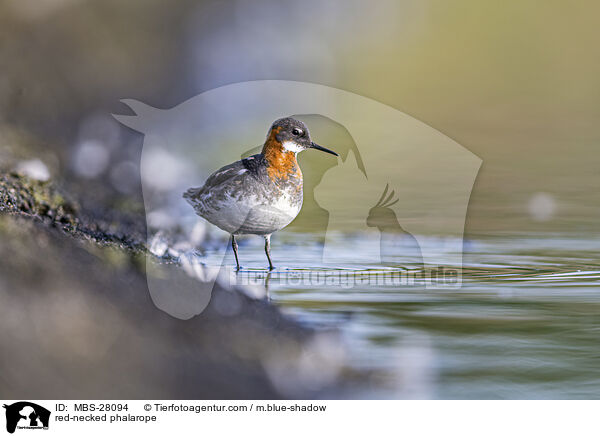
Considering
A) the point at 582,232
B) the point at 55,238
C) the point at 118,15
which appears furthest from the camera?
the point at 118,15

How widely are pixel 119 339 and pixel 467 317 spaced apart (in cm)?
182

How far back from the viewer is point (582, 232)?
17.7 feet

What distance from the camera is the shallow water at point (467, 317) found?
2758 millimetres

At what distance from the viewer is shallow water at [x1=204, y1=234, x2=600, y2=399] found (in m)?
2.76

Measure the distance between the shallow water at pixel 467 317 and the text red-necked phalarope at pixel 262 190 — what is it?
0.34 meters

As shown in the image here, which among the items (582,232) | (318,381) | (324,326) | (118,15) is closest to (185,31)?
(118,15)

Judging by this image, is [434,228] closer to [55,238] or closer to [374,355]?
[374,355]

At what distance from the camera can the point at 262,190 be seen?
4.00 m

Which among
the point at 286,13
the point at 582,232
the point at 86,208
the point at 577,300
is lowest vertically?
the point at 577,300

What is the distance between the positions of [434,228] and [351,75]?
447cm
